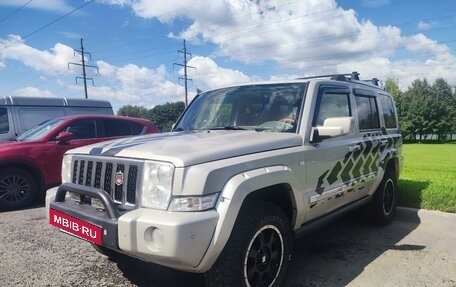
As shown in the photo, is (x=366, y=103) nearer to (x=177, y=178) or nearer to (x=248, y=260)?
(x=248, y=260)

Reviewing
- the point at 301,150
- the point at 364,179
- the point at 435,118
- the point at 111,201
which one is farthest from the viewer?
the point at 435,118

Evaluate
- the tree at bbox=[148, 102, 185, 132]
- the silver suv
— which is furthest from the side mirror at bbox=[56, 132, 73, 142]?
the tree at bbox=[148, 102, 185, 132]

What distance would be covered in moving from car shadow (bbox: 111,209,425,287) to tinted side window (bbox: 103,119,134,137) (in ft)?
15.4

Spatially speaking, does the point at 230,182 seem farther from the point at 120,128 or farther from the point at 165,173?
the point at 120,128

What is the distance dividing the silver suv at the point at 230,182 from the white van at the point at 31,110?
6.94m

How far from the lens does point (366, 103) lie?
208 inches

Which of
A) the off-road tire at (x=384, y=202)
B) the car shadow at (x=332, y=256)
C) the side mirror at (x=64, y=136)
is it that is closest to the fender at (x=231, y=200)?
the car shadow at (x=332, y=256)

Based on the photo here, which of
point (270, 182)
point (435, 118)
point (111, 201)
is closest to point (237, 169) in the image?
point (270, 182)

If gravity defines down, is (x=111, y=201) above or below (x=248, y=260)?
above

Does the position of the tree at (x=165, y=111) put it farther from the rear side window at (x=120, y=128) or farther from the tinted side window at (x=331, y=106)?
the tinted side window at (x=331, y=106)

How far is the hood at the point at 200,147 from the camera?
114 inches

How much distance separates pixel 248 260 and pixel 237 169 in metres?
0.74

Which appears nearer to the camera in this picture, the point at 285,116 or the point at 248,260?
the point at 248,260

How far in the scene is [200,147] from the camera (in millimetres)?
3129
